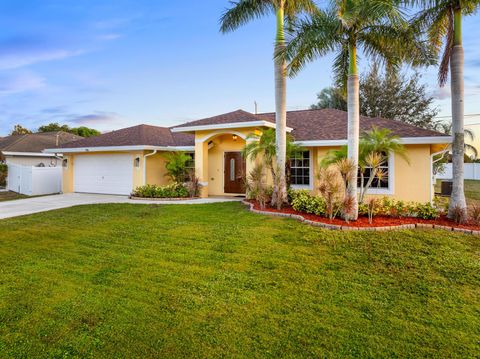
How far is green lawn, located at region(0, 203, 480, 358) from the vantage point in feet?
Result: 12.1

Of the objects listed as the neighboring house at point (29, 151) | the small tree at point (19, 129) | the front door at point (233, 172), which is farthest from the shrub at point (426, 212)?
the small tree at point (19, 129)

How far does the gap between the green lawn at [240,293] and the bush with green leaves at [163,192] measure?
6.53m

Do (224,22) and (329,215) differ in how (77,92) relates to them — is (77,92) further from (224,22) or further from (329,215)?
(329,215)

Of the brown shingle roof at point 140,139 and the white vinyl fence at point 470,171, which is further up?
the brown shingle roof at point 140,139

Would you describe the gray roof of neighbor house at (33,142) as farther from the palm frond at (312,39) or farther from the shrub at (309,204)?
the palm frond at (312,39)

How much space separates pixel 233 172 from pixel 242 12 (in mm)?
7540

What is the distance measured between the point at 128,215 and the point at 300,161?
7.82m

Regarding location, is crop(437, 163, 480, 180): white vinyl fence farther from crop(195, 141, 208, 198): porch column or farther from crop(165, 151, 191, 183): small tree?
crop(165, 151, 191, 183): small tree

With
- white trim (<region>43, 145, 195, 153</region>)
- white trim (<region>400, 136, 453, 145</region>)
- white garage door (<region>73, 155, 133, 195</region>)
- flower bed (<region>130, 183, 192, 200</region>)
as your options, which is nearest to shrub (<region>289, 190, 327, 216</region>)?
white trim (<region>400, 136, 453, 145</region>)

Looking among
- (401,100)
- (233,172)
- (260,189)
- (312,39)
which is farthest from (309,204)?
(401,100)

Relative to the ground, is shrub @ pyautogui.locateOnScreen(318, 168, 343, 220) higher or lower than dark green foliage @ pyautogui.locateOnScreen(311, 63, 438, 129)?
lower

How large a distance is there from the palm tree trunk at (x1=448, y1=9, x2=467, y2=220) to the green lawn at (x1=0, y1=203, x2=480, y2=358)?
1794 millimetres

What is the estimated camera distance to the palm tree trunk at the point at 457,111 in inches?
344

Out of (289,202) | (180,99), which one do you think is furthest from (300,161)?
(180,99)
